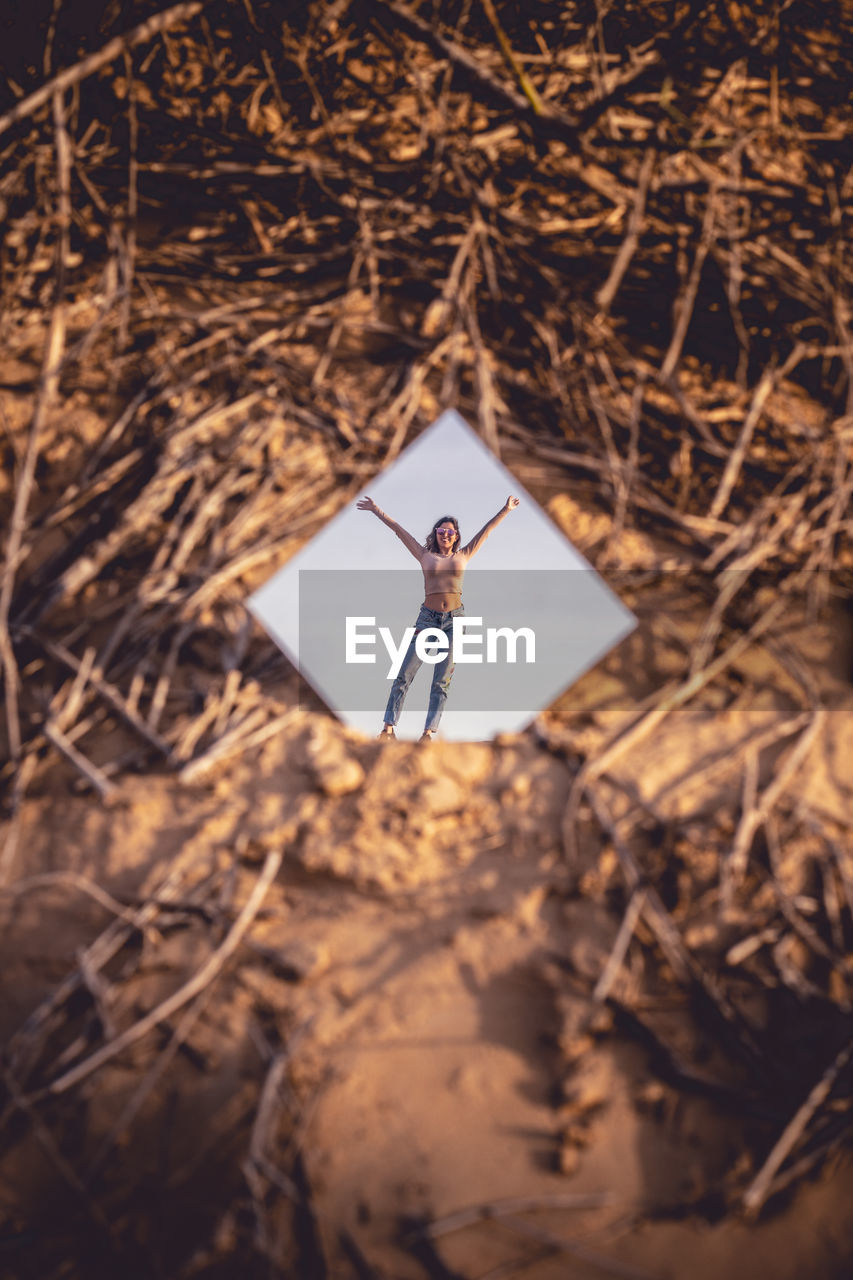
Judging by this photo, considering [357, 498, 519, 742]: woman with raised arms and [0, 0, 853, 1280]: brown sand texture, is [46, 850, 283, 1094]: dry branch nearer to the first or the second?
[0, 0, 853, 1280]: brown sand texture

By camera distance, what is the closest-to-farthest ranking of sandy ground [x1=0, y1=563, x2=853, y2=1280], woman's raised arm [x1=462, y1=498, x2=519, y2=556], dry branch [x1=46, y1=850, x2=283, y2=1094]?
sandy ground [x1=0, y1=563, x2=853, y2=1280] → dry branch [x1=46, y1=850, x2=283, y2=1094] → woman's raised arm [x1=462, y1=498, x2=519, y2=556]

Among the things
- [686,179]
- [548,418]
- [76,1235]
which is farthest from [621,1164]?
[686,179]

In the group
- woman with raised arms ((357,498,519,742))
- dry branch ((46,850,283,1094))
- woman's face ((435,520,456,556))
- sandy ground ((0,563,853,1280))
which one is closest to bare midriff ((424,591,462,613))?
woman with raised arms ((357,498,519,742))

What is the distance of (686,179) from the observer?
285 centimetres

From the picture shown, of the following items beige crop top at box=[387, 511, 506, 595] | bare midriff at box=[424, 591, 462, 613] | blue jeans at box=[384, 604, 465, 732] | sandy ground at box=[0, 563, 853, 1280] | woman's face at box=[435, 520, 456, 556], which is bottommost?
sandy ground at box=[0, 563, 853, 1280]

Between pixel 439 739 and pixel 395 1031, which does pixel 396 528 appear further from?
pixel 395 1031

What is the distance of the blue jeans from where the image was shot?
9.61 ft

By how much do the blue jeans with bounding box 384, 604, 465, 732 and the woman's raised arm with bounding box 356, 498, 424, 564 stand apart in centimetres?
23

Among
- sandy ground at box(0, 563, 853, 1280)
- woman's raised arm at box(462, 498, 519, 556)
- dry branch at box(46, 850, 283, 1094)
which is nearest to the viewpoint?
sandy ground at box(0, 563, 853, 1280)

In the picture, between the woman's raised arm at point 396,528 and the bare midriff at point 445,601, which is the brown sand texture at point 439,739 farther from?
the bare midriff at point 445,601

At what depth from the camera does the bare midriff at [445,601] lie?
3.21 m

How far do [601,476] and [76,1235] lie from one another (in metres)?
2.67

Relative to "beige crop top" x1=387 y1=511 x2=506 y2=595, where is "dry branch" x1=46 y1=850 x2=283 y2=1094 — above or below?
below

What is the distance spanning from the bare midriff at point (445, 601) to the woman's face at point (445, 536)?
17 centimetres
